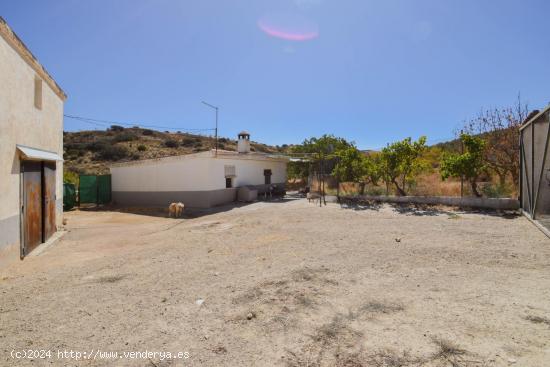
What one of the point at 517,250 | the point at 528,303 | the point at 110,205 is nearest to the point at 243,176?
the point at 110,205

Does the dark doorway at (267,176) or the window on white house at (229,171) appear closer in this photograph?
the window on white house at (229,171)

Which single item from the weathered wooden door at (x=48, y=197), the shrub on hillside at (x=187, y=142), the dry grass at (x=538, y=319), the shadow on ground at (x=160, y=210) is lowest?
the dry grass at (x=538, y=319)

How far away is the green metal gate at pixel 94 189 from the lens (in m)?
18.2

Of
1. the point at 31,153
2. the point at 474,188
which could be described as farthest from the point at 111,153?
the point at 474,188

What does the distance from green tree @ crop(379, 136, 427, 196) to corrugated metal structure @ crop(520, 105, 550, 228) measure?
342 centimetres

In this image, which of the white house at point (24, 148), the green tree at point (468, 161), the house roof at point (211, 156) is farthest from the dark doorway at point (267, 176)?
the white house at point (24, 148)

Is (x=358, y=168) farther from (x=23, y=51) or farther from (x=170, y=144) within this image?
(x=170, y=144)

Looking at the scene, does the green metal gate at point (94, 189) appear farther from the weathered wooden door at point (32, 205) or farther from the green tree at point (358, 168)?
the green tree at point (358, 168)

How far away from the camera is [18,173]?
20.6 feet

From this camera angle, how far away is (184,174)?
50.6 feet

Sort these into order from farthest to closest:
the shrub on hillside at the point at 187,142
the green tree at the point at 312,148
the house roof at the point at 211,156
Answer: the shrub on hillside at the point at 187,142 → the green tree at the point at 312,148 → the house roof at the point at 211,156

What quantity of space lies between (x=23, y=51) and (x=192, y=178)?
362 inches

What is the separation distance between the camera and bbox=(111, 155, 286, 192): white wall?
14.9 meters

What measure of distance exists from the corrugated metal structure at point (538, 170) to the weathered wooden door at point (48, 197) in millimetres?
12751
